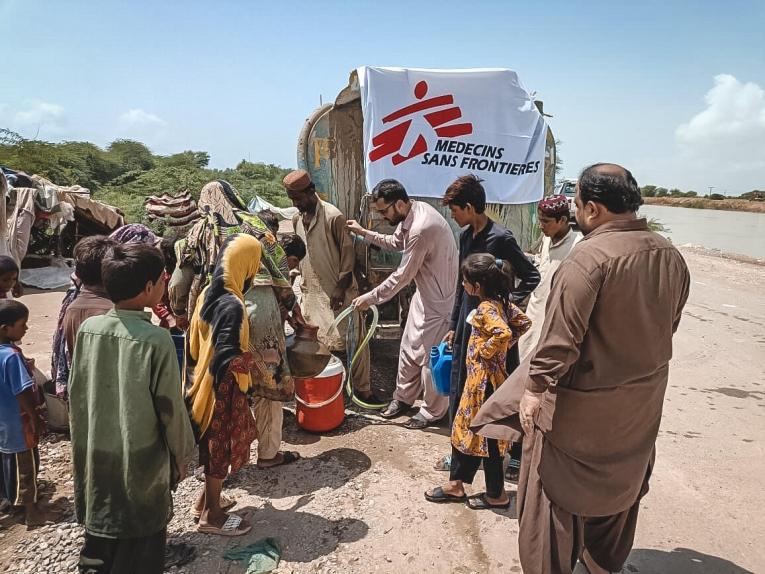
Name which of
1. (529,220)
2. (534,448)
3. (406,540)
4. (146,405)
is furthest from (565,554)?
(529,220)

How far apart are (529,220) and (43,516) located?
4557mm

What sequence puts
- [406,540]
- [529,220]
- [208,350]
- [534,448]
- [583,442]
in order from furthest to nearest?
1. [529,220]
2. [406,540]
3. [208,350]
4. [534,448]
5. [583,442]

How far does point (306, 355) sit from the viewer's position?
126 inches

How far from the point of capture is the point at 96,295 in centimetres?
279

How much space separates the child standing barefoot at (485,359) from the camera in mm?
2777

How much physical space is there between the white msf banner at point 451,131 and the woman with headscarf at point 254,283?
1.75 m

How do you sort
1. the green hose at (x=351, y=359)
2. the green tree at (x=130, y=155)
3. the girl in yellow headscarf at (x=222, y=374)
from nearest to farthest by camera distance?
1. the girl in yellow headscarf at (x=222, y=374)
2. the green hose at (x=351, y=359)
3. the green tree at (x=130, y=155)

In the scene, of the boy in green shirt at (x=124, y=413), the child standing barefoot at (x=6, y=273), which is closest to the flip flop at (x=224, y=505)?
the boy in green shirt at (x=124, y=413)

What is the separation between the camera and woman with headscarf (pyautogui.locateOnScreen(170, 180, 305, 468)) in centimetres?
284

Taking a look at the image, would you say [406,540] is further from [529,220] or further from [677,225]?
[677,225]

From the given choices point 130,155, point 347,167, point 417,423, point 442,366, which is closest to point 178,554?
point 442,366

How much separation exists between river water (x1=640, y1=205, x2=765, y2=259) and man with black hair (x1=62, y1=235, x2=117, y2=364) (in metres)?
16.4

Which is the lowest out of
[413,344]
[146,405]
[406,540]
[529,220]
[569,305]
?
[406,540]

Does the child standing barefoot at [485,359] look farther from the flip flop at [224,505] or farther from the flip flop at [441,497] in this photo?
the flip flop at [224,505]
